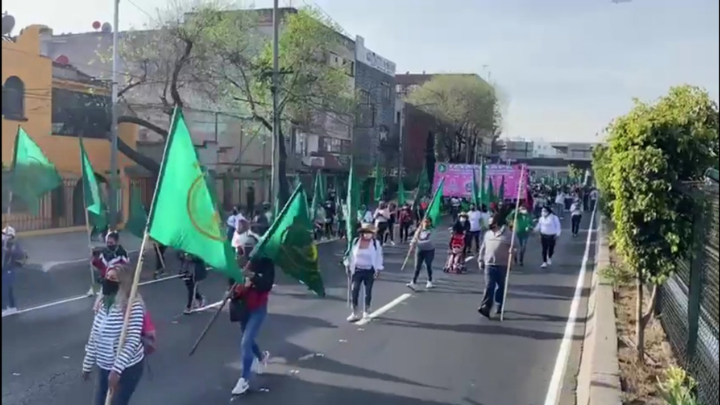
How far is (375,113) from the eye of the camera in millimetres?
54156

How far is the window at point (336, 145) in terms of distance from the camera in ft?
154

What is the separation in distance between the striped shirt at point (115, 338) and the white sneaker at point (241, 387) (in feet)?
6.69

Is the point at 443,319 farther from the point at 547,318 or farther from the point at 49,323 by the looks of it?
the point at 49,323

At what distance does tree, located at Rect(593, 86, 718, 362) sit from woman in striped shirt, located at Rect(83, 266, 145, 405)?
4.69m

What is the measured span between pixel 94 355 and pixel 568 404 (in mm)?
4271

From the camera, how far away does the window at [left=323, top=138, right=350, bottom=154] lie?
4703cm

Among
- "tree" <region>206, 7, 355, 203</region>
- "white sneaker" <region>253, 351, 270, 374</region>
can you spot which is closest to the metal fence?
"white sneaker" <region>253, 351, 270, 374</region>

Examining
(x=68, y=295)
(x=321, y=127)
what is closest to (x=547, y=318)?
(x=68, y=295)

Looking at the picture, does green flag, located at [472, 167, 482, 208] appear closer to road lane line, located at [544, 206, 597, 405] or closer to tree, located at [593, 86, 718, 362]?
road lane line, located at [544, 206, 597, 405]

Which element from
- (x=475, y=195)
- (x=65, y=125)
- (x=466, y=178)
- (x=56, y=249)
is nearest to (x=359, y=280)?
(x=475, y=195)

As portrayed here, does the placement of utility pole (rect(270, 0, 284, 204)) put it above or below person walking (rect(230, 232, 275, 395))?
above

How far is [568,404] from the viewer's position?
7633mm

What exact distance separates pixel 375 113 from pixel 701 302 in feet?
156

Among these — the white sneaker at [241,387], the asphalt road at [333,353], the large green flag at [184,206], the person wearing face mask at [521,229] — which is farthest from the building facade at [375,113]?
the large green flag at [184,206]
